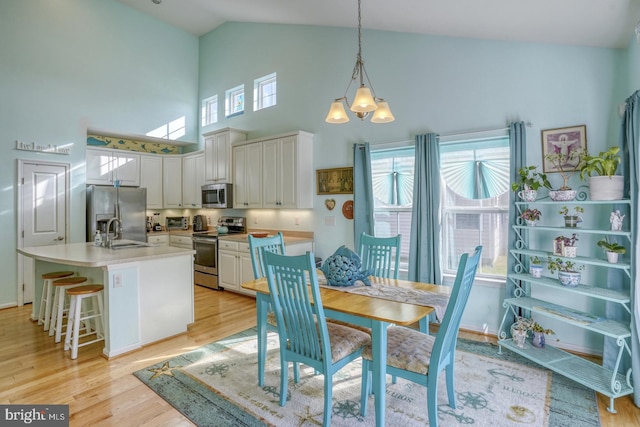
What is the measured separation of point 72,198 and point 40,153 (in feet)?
2.51

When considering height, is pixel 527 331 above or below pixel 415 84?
below

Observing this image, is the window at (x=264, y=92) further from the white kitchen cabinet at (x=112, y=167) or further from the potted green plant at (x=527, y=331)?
the potted green plant at (x=527, y=331)

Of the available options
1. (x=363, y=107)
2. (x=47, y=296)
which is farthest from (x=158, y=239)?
(x=363, y=107)

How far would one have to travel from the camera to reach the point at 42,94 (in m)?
4.78

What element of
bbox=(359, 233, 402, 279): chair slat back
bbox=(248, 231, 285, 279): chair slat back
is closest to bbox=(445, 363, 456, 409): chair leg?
bbox=(359, 233, 402, 279): chair slat back

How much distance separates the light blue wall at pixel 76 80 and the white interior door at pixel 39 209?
94 mm

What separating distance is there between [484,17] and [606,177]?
5.53 feet

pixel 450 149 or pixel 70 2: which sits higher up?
pixel 70 2

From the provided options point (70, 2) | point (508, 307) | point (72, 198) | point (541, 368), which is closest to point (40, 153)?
point (72, 198)

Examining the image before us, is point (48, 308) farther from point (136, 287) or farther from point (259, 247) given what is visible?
point (259, 247)

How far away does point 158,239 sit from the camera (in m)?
5.98

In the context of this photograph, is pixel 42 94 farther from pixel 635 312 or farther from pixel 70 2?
pixel 635 312

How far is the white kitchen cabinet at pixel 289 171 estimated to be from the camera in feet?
15.3

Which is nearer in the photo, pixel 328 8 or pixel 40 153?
pixel 328 8
